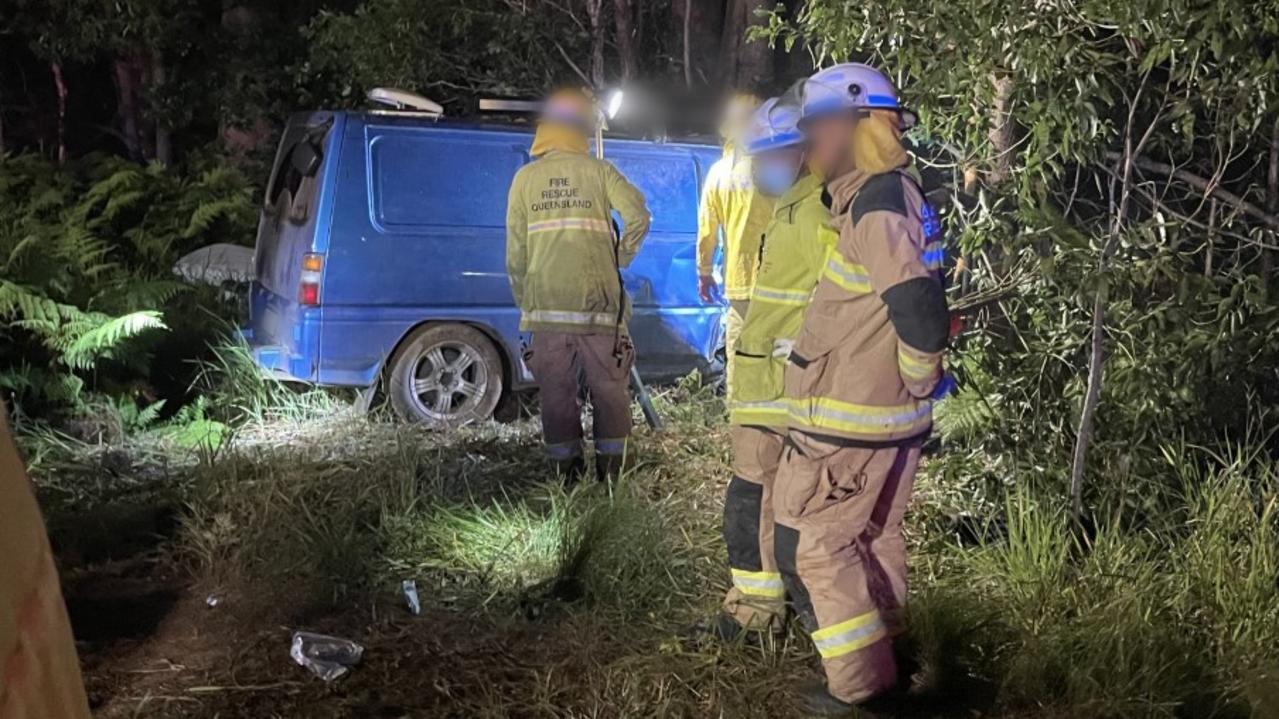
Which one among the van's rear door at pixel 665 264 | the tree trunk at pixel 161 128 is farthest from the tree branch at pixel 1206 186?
the tree trunk at pixel 161 128

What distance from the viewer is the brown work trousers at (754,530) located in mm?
3898

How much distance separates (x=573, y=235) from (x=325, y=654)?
2.38m

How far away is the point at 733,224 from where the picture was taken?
606 centimetres

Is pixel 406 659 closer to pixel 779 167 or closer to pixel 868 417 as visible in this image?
pixel 868 417

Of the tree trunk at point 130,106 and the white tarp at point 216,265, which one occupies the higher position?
the tree trunk at point 130,106

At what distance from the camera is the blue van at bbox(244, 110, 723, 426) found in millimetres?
6543

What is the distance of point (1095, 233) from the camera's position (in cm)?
457

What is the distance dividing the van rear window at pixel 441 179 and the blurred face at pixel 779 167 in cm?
300

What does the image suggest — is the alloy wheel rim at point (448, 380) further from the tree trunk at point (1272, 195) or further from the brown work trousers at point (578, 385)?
the tree trunk at point (1272, 195)

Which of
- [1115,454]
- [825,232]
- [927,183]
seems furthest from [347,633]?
[927,183]

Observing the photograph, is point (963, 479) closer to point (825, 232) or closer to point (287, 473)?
point (825, 232)

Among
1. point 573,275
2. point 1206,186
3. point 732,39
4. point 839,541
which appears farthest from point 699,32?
point 839,541

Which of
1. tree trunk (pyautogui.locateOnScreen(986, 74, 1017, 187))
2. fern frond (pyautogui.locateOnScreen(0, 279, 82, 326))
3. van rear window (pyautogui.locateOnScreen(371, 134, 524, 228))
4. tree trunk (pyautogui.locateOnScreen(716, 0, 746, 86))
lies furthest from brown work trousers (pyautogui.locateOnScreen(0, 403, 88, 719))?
tree trunk (pyautogui.locateOnScreen(716, 0, 746, 86))

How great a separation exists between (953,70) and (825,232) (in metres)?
1.17
